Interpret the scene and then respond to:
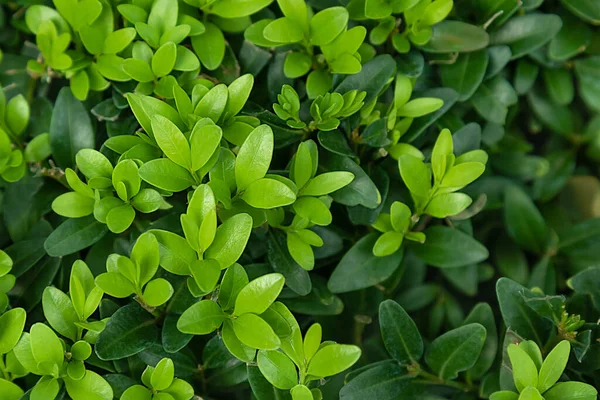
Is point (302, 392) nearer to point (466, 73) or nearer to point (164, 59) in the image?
point (164, 59)

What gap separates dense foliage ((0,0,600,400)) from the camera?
0.84m

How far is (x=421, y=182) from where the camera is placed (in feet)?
3.20

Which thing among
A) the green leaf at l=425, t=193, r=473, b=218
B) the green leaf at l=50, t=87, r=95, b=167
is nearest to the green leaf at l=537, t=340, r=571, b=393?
the green leaf at l=425, t=193, r=473, b=218

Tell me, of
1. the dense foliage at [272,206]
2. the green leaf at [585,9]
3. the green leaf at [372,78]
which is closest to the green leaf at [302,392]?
the dense foliage at [272,206]

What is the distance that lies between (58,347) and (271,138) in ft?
1.30

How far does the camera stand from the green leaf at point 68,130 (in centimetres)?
103

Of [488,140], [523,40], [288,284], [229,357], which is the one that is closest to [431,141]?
[488,140]

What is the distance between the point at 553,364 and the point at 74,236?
707 millimetres

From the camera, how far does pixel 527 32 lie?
1.14 meters

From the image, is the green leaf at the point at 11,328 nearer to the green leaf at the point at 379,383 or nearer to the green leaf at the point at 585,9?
the green leaf at the point at 379,383

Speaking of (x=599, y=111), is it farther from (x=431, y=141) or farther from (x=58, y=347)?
(x=58, y=347)

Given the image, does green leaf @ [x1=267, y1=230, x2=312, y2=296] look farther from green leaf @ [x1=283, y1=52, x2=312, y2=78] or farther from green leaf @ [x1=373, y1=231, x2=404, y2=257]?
green leaf @ [x1=283, y1=52, x2=312, y2=78]

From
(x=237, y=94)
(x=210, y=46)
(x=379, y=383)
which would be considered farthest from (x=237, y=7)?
(x=379, y=383)

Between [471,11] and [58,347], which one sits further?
[471,11]
